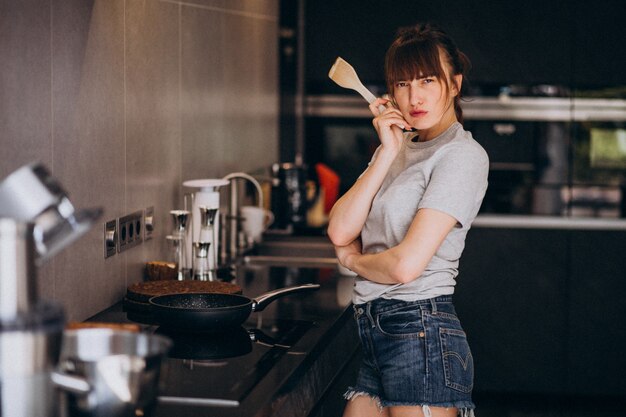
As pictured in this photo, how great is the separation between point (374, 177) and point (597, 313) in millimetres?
2781

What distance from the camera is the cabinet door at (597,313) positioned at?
438 centimetres

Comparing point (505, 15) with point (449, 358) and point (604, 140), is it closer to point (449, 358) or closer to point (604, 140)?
point (604, 140)

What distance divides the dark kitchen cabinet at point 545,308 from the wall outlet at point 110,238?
7.91ft

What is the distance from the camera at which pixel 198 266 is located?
8.77 ft

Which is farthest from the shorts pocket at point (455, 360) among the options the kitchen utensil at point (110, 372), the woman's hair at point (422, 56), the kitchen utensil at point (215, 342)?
Result: the kitchen utensil at point (110, 372)

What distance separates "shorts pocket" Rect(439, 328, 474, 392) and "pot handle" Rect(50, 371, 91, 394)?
0.94m

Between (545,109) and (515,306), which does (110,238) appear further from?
(545,109)

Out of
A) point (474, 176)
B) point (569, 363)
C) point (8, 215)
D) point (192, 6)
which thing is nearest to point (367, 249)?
point (474, 176)

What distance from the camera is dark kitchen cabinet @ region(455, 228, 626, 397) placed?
14.4 ft

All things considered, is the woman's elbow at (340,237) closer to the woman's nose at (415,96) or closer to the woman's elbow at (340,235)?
the woman's elbow at (340,235)

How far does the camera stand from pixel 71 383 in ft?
3.61

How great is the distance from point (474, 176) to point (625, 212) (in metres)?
2.84

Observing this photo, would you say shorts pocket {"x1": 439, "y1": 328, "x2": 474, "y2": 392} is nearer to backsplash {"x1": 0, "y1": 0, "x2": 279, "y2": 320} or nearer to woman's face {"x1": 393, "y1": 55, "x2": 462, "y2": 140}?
woman's face {"x1": 393, "y1": 55, "x2": 462, "y2": 140}

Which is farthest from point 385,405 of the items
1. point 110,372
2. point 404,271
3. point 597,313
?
point 597,313
